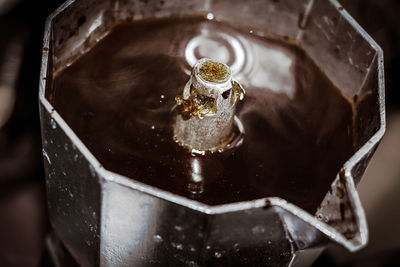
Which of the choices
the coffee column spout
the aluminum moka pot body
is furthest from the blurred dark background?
the coffee column spout

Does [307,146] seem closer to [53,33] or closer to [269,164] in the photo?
[269,164]

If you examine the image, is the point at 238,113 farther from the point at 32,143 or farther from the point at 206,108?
the point at 32,143

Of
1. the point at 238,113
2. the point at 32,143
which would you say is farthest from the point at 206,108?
the point at 32,143

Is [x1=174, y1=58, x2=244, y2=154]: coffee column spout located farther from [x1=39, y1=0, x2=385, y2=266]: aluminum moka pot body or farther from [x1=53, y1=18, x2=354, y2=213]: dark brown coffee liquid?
[x1=39, y1=0, x2=385, y2=266]: aluminum moka pot body

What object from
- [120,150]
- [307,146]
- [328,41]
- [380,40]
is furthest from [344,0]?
[120,150]

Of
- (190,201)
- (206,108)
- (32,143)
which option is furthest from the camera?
(32,143)

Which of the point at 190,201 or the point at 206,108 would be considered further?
the point at 206,108

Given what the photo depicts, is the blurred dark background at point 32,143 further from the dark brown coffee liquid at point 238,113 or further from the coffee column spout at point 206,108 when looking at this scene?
the coffee column spout at point 206,108
